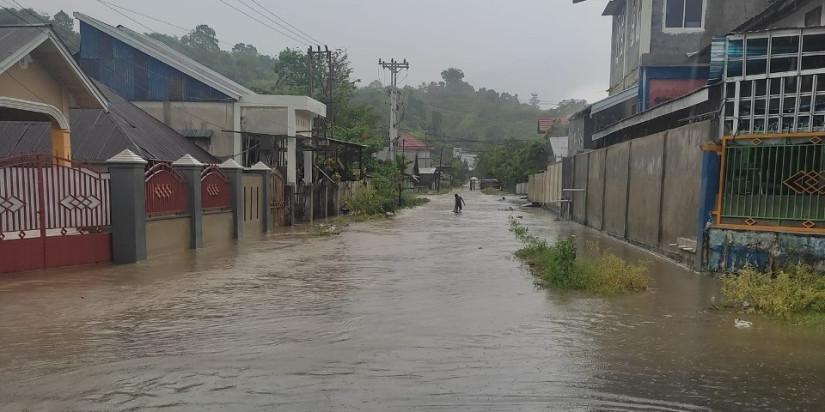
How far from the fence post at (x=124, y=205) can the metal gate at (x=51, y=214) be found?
0.13 m

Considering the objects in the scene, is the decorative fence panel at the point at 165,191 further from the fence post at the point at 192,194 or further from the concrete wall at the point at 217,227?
the concrete wall at the point at 217,227

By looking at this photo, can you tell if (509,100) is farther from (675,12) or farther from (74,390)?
(74,390)

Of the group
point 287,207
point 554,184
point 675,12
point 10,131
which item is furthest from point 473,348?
point 554,184

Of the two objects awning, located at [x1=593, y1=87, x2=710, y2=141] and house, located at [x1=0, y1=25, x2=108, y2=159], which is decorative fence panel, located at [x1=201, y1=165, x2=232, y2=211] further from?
awning, located at [x1=593, y1=87, x2=710, y2=141]

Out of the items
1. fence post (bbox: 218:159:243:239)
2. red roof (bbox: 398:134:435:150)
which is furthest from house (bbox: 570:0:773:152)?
Result: red roof (bbox: 398:134:435:150)

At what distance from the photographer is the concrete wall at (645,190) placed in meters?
12.5

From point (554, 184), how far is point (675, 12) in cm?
862

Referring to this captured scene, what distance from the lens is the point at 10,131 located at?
1719 cm

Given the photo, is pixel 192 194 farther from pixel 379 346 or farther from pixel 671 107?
pixel 671 107

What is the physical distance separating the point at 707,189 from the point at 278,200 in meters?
13.6

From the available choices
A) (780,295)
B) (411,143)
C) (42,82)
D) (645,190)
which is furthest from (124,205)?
(411,143)

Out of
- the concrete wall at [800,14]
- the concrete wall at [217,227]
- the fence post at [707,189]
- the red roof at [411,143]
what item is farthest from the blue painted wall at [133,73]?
the red roof at [411,143]

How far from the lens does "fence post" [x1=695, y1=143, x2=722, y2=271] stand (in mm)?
9398

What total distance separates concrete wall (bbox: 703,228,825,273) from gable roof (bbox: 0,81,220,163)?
14.5 meters
